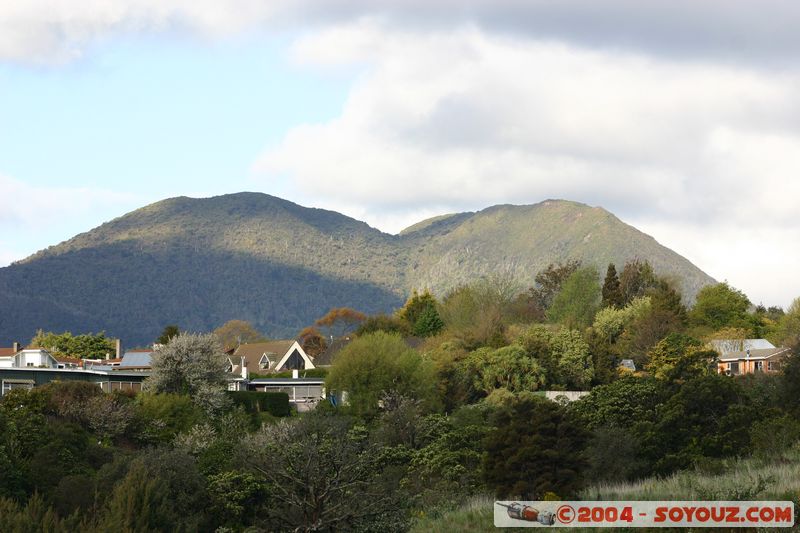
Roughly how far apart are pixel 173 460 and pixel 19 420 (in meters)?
10.9

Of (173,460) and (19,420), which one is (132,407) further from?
(173,460)

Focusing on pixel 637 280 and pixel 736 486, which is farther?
pixel 637 280

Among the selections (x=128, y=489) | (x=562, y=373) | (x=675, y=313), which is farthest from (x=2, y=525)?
(x=675, y=313)

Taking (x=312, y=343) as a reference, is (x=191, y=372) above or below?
below

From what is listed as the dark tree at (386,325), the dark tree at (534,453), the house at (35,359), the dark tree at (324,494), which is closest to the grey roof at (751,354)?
the dark tree at (386,325)

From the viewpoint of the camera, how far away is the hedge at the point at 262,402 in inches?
3036

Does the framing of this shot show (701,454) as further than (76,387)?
No

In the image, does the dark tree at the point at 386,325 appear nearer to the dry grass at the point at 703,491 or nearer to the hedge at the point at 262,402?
the hedge at the point at 262,402

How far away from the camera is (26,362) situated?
9194 cm

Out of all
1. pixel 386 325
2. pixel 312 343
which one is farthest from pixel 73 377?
pixel 312 343

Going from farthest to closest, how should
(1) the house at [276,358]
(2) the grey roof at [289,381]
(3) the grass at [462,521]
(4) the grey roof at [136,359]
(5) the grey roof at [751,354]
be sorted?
(1) the house at [276,358] < (4) the grey roof at [136,359] < (5) the grey roof at [751,354] < (2) the grey roof at [289,381] < (3) the grass at [462,521]

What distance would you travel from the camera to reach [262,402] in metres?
79.4

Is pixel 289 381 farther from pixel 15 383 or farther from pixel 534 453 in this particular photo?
pixel 534 453

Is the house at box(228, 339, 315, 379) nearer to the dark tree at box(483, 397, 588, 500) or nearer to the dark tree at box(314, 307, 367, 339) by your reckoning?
the dark tree at box(314, 307, 367, 339)
